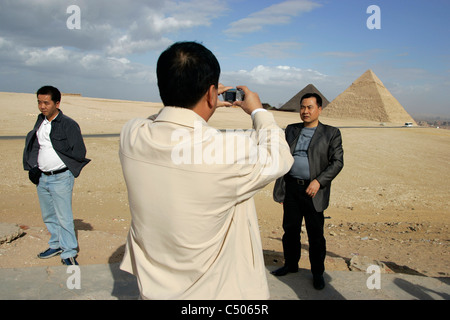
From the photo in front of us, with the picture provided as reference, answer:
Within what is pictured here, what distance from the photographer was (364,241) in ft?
20.1

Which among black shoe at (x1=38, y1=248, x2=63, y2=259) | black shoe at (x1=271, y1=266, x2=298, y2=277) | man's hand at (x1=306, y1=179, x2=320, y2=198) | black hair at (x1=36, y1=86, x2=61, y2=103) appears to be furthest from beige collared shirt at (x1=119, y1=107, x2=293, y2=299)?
black shoe at (x1=38, y1=248, x2=63, y2=259)

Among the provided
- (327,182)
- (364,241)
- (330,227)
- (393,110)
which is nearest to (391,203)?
(330,227)

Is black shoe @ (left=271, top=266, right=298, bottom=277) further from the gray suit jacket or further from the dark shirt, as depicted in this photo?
the dark shirt

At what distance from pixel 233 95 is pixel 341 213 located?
8.14 m

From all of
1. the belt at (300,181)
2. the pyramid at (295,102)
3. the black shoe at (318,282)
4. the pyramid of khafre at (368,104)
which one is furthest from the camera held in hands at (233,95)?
the pyramid at (295,102)

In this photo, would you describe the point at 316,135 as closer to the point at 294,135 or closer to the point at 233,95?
the point at 294,135

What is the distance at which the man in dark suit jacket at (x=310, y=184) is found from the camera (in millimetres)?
3645

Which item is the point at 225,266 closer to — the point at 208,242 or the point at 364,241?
the point at 208,242

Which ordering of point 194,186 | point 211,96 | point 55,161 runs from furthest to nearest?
point 55,161 < point 211,96 < point 194,186

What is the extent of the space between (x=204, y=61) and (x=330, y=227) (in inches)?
272

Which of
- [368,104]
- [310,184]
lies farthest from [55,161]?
[368,104]

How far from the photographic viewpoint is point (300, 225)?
384 centimetres

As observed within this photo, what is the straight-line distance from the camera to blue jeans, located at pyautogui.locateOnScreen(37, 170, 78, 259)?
3.94m

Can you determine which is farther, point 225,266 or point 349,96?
point 349,96
